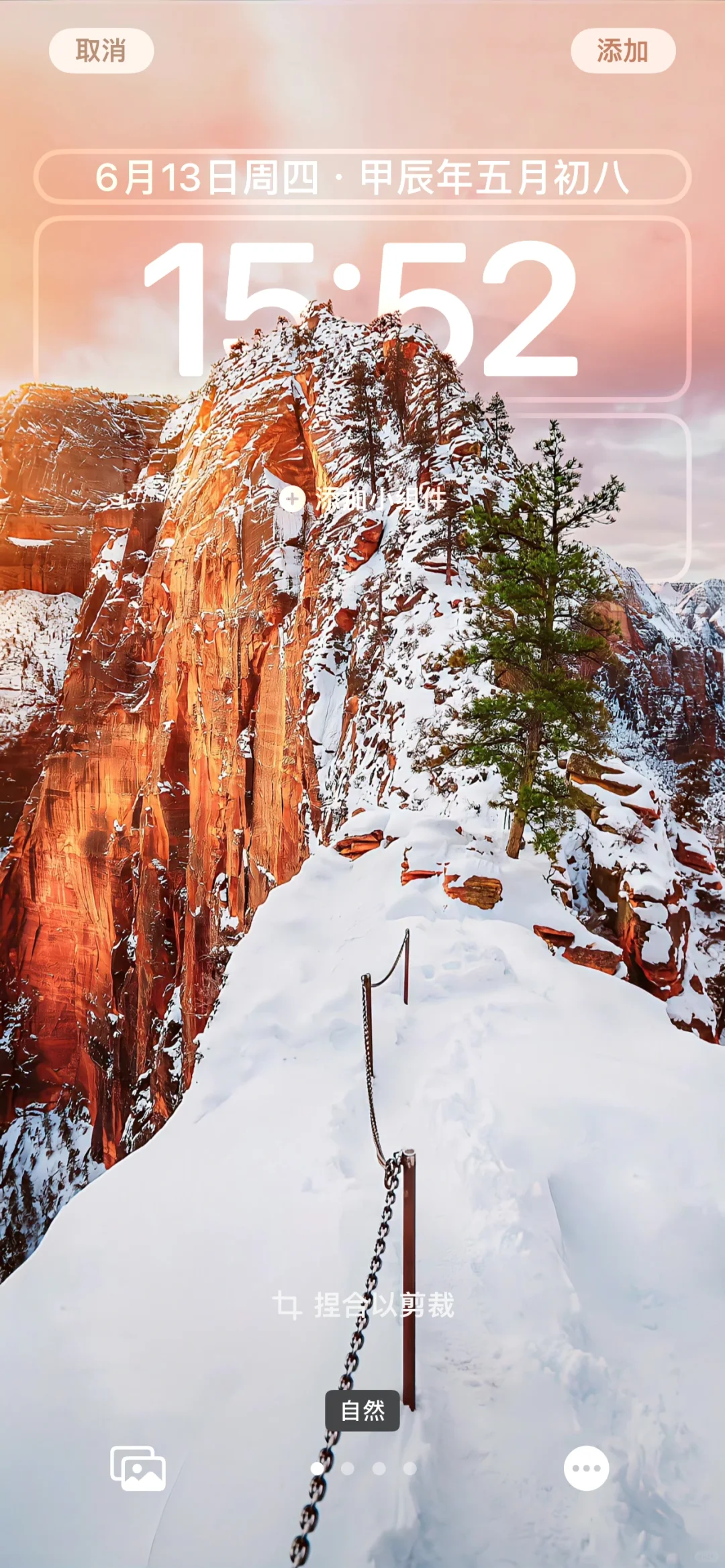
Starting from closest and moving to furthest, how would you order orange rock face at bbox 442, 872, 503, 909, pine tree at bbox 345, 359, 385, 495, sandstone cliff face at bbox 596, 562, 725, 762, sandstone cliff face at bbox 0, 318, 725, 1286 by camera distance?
orange rock face at bbox 442, 872, 503, 909 → sandstone cliff face at bbox 0, 318, 725, 1286 → pine tree at bbox 345, 359, 385, 495 → sandstone cliff face at bbox 596, 562, 725, 762

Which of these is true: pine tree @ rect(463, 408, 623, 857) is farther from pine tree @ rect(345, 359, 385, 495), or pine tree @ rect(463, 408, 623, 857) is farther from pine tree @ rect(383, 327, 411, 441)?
pine tree @ rect(383, 327, 411, 441)

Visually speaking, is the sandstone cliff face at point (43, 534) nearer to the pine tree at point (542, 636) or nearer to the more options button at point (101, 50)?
the pine tree at point (542, 636)

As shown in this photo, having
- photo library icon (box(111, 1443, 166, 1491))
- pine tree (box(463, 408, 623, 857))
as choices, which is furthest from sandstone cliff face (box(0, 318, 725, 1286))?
photo library icon (box(111, 1443, 166, 1491))

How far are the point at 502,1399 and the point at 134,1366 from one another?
1646 millimetres

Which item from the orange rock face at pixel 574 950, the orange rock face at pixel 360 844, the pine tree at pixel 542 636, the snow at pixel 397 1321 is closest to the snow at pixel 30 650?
the orange rock face at pixel 360 844

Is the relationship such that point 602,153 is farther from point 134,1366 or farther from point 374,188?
→ point 134,1366

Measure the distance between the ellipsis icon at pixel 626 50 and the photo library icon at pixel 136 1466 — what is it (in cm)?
908

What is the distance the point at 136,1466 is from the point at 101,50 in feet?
29.1

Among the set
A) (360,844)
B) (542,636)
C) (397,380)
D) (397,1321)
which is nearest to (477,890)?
(360,844)

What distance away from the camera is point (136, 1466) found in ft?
8.29

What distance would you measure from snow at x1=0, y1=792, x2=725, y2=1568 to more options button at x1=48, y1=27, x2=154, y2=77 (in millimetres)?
8091

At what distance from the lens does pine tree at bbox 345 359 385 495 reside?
75.5 feet

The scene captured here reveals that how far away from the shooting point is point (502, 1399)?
8.03ft

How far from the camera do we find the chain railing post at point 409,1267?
7.52ft
